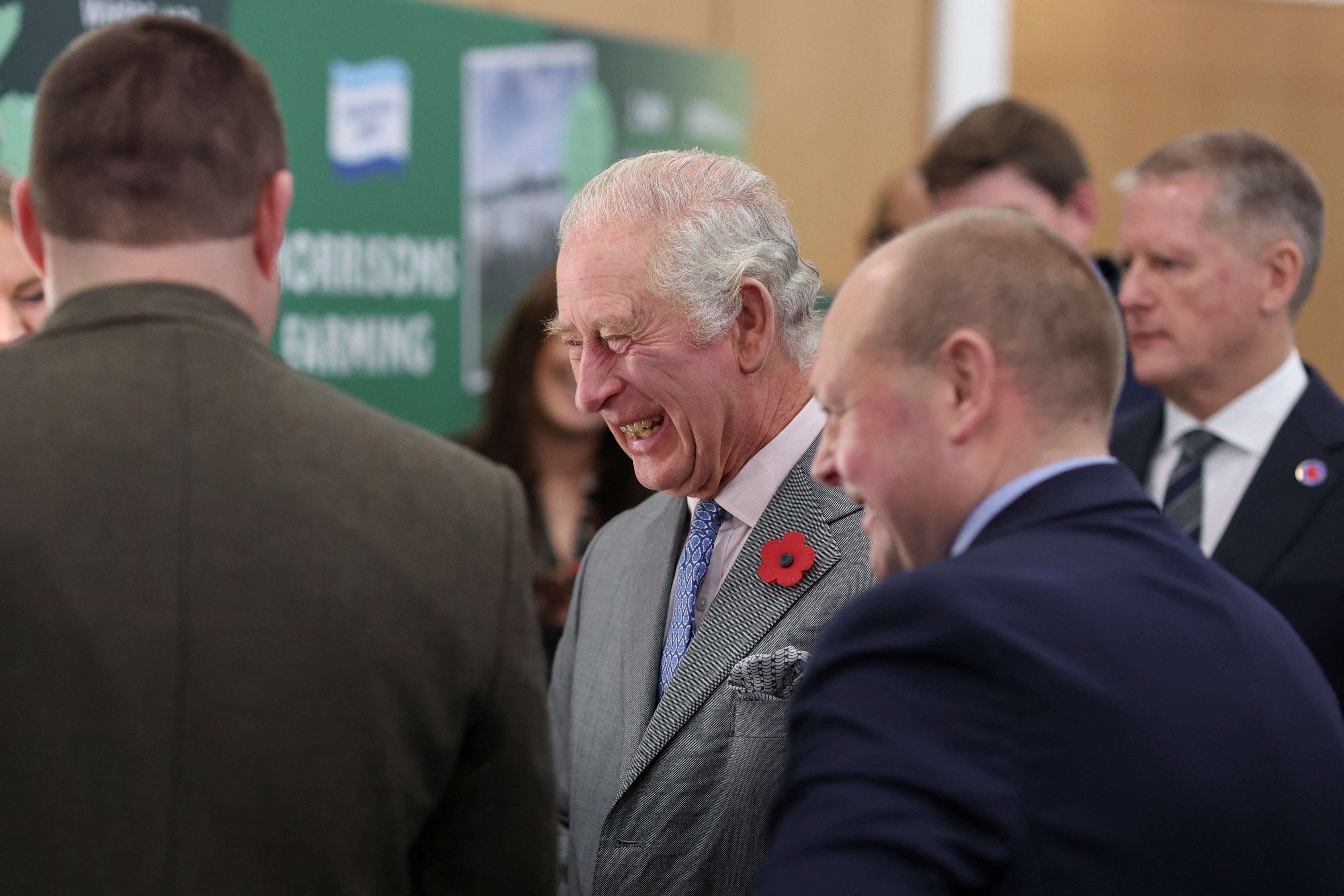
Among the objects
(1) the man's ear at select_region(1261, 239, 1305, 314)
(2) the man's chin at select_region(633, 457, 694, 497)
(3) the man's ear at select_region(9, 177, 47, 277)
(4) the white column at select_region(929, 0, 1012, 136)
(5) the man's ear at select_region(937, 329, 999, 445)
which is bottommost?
(2) the man's chin at select_region(633, 457, 694, 497)

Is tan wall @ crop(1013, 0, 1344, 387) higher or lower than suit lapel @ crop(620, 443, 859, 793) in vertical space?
higher

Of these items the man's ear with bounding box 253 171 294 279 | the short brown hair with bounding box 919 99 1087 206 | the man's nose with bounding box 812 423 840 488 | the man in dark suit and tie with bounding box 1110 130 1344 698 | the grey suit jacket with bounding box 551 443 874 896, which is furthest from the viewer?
the short brown hair with bounding box 919 99 1087 206

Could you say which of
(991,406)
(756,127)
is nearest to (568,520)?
(756,127)

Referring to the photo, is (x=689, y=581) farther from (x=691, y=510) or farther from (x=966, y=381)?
(x=966, y=381)

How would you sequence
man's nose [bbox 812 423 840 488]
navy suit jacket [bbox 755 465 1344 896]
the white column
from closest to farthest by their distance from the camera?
navy suit jacket [bbox 755 465 1344 896] < man's nose [bbox 812 423 840 488] < the white column

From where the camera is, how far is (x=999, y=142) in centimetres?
389

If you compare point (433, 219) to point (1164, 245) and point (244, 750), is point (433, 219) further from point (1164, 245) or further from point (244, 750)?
point (244, 750)

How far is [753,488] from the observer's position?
6.42ft

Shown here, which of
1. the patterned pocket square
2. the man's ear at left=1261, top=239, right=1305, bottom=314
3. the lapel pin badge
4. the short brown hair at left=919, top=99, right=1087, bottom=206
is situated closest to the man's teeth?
the patterned pocket square

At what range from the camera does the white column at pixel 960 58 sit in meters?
6.32

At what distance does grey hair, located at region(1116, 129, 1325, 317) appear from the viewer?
2.89m

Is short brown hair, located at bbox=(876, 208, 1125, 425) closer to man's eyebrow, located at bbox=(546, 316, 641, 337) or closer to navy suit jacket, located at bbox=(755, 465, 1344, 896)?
navy suit jacket, located at bbox=(755, 465, 1344, 896)

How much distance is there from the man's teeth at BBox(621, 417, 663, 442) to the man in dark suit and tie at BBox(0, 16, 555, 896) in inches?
29.8

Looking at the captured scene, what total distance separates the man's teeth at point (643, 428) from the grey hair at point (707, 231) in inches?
6.0
